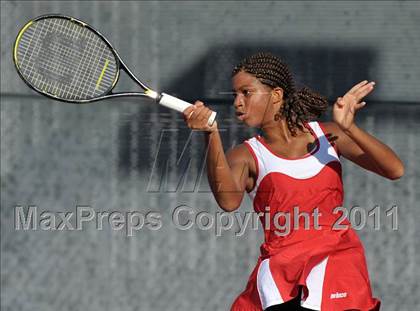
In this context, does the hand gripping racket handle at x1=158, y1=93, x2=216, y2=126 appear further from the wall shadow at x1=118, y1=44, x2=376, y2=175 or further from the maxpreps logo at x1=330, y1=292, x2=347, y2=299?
the wall shadow at x1=118, y1=44, x2=376, y2=175

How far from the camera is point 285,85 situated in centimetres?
329

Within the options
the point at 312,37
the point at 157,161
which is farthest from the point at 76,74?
the point at 312,37

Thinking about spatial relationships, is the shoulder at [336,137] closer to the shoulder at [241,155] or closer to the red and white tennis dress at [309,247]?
the red and white tennis dress at [309,247]

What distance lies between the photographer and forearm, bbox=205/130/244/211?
304 centimetres

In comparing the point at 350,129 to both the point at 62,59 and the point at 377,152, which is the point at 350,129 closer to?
the point at 377,152

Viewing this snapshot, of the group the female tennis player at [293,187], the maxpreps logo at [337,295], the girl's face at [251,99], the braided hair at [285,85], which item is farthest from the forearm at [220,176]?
the maxpreps logo at [337,295]

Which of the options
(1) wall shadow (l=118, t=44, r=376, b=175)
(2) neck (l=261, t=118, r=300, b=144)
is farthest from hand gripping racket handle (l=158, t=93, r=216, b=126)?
(1) wall shadow (l=118, t=44, r=376, b=175)

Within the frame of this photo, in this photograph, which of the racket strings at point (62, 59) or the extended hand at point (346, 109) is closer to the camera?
the extended hand at point (346, 109)

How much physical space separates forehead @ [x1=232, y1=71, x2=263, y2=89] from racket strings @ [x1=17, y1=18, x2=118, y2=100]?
85cm

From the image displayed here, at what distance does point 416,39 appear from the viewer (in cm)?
460

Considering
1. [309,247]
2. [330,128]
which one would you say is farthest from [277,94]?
[309,247]

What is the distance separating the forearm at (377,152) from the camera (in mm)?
3043

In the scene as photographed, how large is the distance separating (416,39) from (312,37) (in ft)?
1.40

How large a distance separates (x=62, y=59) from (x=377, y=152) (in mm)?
1532
